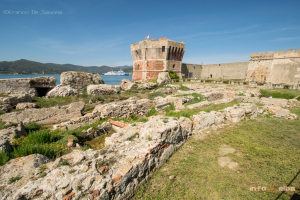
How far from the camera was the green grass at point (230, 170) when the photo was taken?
8.61 ft

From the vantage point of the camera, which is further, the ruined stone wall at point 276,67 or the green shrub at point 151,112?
the ruined stone wall at point 276,67

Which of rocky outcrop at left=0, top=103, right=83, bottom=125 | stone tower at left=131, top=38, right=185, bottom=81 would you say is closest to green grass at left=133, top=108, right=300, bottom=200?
rocky outcrop at left=0, top=103, right=83, bottom=125

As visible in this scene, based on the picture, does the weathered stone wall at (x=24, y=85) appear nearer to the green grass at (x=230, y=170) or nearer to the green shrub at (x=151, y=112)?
the green shrub at (x=151, y=112)

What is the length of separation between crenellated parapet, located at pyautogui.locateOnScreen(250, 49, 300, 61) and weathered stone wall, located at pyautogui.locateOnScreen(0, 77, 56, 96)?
2944cm

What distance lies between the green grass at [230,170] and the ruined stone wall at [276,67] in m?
21.0

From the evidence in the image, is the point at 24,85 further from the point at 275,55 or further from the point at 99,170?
the point at 275,55

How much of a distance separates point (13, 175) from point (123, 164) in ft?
5.82

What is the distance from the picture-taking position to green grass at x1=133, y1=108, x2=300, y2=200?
8.61 feet

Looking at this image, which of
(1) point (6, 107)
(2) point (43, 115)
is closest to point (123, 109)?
(2) point (43, 115)

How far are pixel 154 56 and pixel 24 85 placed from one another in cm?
1946

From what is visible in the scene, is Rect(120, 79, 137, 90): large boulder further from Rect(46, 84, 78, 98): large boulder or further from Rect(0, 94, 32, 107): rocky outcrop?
Rect(0, 94, 32, 107): rocky outcrop

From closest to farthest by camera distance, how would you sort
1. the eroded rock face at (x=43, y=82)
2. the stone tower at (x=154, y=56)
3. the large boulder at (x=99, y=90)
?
the eroded rock face at (x=43, y=82) < the large boulder at (x=99, y=90) < the stone tower at (x=154, y=56)

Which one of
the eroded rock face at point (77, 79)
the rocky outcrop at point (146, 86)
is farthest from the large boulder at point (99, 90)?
the rocky outcrop at point (146, 86)

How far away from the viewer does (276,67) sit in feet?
68.1
